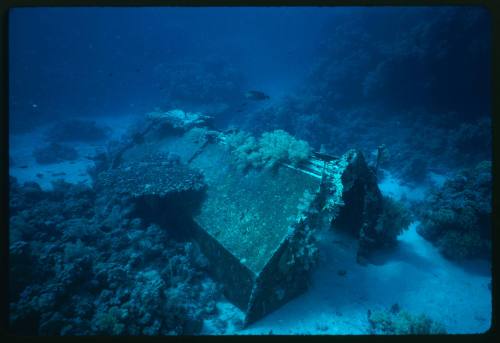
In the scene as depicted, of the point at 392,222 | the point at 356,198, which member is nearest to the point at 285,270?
the point at 356,198

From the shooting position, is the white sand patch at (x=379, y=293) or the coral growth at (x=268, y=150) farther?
the coral growth at (x=268, y=150)

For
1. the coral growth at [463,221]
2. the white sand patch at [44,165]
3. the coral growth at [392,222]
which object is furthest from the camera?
the white sand patch at [44,165]

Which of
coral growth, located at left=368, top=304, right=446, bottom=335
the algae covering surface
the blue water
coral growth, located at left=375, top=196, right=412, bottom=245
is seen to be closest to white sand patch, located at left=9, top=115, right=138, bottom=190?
the blue water

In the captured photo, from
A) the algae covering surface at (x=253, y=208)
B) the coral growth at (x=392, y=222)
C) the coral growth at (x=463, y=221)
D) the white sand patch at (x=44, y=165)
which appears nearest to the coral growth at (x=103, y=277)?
the algae covering surface at (x=253, y=208)

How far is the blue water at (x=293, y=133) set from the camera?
4926mm

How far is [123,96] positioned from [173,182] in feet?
120

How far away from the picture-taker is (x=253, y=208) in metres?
5.88

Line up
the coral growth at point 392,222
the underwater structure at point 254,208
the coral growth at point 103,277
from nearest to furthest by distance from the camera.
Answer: the coral growth at point 103,277 < the underwater structure at point 254,208 < the coral growth at point 392,222

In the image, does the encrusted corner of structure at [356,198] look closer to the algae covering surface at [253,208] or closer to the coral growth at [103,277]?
the algae covering surface at [253,208]

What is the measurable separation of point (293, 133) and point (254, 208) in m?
12.2

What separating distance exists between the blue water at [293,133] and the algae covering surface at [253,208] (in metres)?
1.20

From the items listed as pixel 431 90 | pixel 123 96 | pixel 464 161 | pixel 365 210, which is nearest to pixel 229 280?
pixel 365 210

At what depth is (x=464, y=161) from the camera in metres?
12.8

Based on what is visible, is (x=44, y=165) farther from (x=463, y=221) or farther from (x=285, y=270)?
(x=463, y=221)
